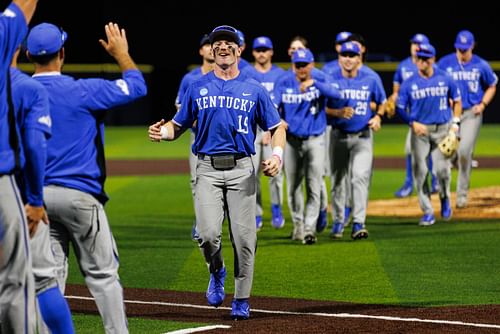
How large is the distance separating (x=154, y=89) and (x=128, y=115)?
4.30 feet

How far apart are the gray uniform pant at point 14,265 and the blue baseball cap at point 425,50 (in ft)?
29.8

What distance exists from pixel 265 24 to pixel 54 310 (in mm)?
35679

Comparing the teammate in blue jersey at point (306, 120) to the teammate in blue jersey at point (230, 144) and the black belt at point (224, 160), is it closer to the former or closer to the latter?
the teammate in blue jersey at point (230, 144)

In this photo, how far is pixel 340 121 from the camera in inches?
528

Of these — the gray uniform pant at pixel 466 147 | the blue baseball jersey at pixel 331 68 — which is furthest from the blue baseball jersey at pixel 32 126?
the gray uniform pant at pixel 466 147

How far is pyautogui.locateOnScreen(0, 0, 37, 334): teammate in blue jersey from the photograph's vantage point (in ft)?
19.2

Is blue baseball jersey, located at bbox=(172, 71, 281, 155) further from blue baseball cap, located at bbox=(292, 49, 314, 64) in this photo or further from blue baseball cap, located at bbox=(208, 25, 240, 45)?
blue baseball cap, located at bbox=(292, 49, 314, 64)

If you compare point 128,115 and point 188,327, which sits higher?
point 188,327

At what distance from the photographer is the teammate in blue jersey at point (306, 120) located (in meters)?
12.9

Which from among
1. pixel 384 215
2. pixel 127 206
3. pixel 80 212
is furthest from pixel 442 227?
pixel 80 212

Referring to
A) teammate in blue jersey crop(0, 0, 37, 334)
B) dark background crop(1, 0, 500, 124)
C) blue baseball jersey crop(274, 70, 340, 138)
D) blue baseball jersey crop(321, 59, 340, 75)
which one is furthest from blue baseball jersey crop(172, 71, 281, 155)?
dark background crop(1, 0, 500, 124)

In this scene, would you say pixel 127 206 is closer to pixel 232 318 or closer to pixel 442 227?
pixel 442 227

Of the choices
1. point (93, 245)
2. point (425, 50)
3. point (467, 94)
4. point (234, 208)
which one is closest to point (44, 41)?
point (93, 245)

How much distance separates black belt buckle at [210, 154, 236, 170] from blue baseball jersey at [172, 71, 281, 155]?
0.13 ft
